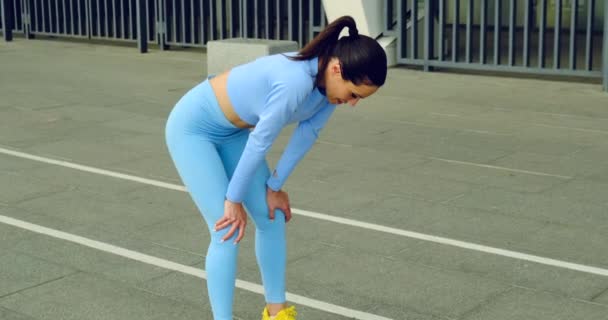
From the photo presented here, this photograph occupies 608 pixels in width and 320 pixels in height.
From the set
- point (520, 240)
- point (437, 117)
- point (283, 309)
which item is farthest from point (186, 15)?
point (283, 309)

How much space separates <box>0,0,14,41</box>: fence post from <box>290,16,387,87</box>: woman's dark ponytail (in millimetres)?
17459

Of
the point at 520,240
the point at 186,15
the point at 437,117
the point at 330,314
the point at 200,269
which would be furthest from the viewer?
the point at 186,15

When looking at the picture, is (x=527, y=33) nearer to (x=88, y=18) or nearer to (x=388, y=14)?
(x=388, y=14)

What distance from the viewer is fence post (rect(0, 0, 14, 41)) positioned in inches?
803

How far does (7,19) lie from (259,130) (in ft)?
57.5

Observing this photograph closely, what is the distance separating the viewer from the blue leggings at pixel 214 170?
4395 mm

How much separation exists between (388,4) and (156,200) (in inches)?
350

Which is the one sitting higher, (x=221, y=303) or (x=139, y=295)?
(x=221, y=303)

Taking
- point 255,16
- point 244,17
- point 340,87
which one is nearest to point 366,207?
point 340,87

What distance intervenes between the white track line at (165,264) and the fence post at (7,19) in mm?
14076

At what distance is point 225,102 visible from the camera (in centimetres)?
436

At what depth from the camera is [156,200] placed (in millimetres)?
7734

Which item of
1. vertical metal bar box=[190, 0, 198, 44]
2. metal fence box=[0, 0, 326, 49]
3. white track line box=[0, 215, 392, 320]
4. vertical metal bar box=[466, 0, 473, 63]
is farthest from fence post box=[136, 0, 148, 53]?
white track line box=[0, 215, 392, 320]

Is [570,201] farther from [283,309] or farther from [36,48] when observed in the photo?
[36,48]
